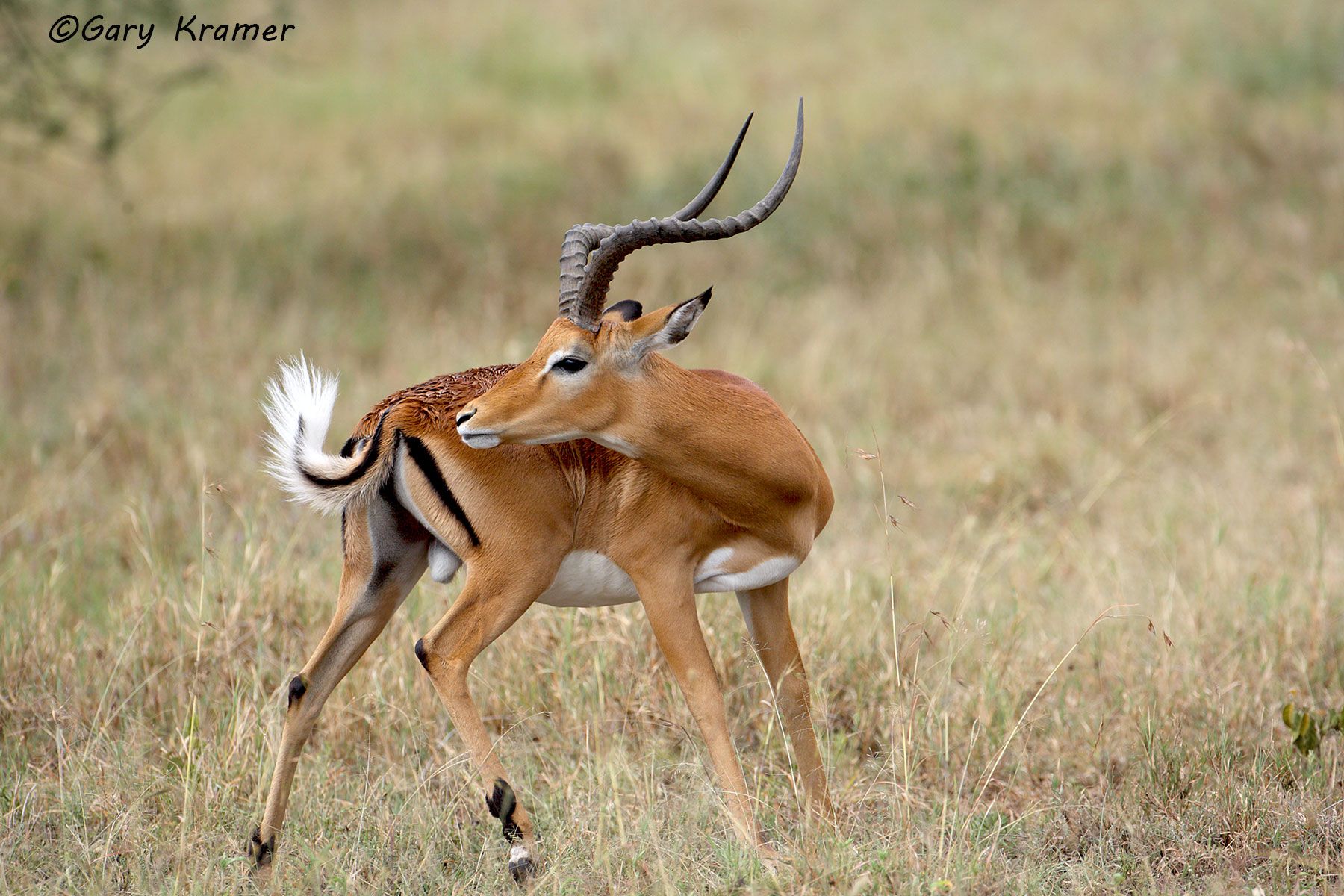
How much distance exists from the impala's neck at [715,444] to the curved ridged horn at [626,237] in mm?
238

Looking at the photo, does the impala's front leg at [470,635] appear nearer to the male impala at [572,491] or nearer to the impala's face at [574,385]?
the male impala at [572,491]

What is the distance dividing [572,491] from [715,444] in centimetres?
42

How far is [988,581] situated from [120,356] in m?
5.66

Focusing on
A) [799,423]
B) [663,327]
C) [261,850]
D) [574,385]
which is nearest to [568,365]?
[574,385]

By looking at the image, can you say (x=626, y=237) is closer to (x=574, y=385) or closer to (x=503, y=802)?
(x=574, y=385)

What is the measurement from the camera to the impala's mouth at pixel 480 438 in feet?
10.9

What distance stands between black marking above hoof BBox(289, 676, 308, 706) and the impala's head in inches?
34.3

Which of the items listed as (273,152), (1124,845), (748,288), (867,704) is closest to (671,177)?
(748,288)

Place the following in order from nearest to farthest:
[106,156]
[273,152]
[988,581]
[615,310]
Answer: [615,310], [988,581], [106,156], [273,152]

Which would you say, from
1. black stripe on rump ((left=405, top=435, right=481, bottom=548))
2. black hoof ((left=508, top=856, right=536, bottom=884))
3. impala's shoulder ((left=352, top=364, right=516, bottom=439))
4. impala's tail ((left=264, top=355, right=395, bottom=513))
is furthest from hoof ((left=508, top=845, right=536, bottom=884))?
impala's shoulder ((left=352, top=364, right=516, bottom=439))

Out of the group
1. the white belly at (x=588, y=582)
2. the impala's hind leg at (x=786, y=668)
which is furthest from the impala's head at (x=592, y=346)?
the impala's hind leg at (x=786, y=668)

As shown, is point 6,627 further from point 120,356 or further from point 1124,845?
point 120,356

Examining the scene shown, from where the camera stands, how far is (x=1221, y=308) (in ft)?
30.7

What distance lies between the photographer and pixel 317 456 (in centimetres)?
352
